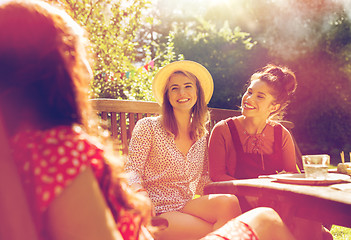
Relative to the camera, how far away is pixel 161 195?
8.72 feet

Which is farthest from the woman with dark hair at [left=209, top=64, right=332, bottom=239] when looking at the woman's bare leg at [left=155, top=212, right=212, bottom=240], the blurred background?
the blurred background

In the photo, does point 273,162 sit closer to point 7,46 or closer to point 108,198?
point 108,198

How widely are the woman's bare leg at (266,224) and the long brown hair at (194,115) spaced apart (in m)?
1.37

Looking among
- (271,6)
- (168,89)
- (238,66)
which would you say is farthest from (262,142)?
(271,6)

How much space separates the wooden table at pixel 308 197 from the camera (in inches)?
51.7

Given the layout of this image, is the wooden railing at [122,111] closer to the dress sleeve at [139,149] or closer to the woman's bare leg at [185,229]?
the dress sleeve at [139,149]

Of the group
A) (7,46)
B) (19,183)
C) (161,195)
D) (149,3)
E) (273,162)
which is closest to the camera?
(19,183)

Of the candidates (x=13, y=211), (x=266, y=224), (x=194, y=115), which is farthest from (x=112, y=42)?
(x=13, y=211)

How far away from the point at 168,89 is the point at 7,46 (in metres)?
2.11

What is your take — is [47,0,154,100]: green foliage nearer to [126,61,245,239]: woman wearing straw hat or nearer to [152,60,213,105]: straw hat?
[152,60,213,105]: straw hat

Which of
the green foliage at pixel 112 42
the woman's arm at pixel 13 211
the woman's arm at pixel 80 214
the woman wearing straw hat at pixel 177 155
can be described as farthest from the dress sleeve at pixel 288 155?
the woman's arm at pixel 13 211

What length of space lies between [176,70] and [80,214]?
2.33 metres

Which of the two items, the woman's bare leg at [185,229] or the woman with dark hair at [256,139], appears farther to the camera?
the woman with dark hair at [256,139]

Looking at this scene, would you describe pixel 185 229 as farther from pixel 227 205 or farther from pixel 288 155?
pixel 288 155
